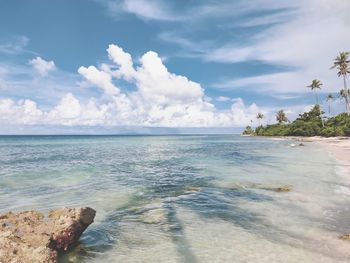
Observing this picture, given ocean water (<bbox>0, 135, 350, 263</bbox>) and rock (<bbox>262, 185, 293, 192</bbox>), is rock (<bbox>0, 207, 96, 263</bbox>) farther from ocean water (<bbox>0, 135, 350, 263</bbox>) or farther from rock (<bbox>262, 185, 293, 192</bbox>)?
rock (<bbox>262, 185, 293, 192</bbox>)

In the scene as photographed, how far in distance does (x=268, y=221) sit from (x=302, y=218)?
1695mm

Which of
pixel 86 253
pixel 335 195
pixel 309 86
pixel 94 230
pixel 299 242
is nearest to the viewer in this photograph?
pixel 86 253

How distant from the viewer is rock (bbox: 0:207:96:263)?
7.76 meters

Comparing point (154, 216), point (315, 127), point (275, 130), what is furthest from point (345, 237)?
point (275, 130)

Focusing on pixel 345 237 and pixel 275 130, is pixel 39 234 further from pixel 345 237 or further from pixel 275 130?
pixel 275 130

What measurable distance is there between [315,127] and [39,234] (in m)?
127

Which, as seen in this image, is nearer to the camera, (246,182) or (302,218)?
(302,218)

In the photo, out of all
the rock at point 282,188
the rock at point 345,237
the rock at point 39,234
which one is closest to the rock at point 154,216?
the rock at point 39,234

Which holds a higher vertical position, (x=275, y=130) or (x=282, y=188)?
(x=275, y=130)

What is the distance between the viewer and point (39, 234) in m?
9.09

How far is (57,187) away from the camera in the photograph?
23.3 m

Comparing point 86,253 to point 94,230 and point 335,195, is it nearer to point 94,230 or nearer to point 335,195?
point 94,230

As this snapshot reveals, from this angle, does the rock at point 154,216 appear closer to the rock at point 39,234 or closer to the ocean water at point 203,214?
the ocean water at point 203,214

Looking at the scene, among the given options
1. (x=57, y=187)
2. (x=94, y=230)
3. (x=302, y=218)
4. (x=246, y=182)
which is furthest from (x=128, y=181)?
(x=302, y=218)
